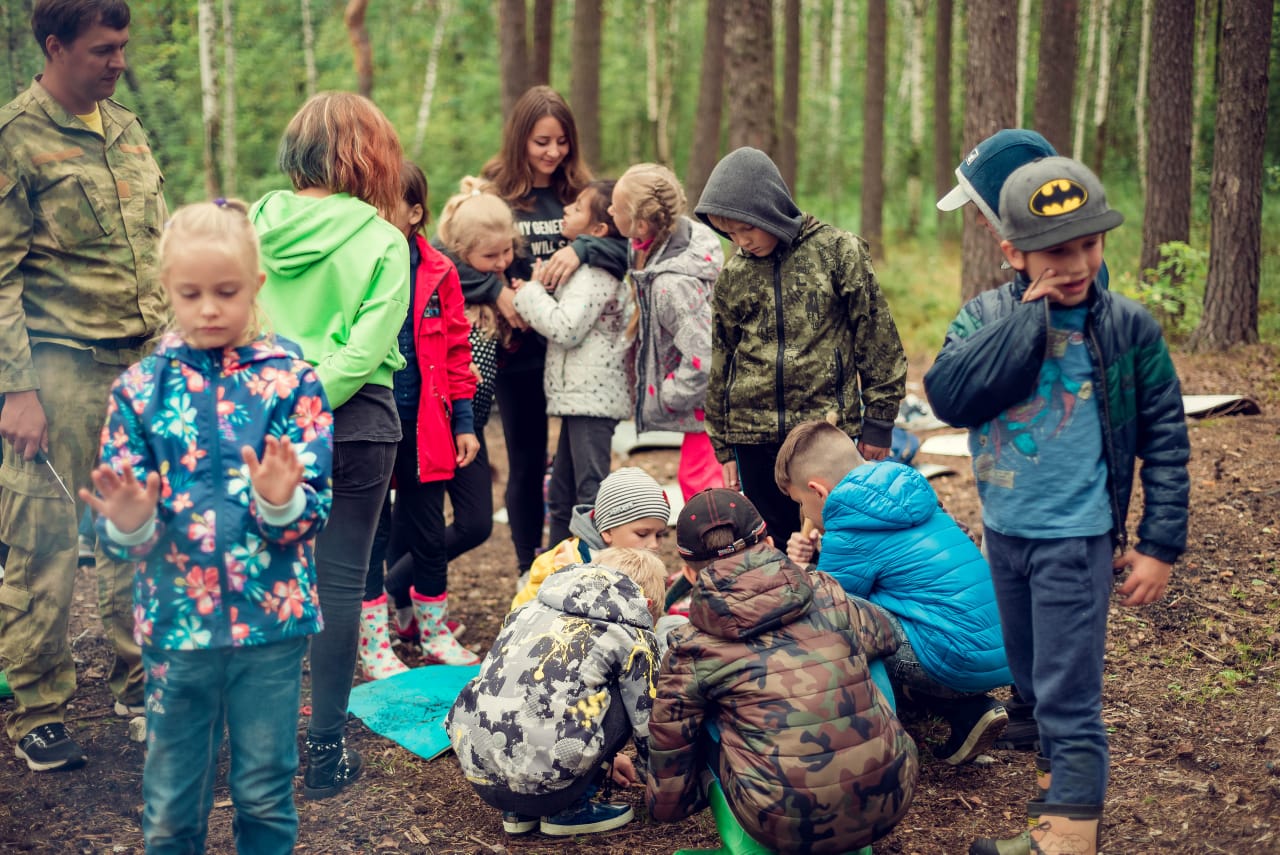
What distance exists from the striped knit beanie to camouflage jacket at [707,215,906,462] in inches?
16.8

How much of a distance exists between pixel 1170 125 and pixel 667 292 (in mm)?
7343

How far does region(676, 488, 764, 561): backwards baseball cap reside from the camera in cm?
323

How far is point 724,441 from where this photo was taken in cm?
436

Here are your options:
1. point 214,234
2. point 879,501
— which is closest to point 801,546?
point 879,501

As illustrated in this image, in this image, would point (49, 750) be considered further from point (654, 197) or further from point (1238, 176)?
point (1238, 176)

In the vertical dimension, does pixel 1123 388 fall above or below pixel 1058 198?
below

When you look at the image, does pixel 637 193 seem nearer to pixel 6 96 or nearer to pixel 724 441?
pixel 724 441

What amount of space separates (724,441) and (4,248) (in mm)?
2633

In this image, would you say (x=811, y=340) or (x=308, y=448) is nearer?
(x=308, y=448)

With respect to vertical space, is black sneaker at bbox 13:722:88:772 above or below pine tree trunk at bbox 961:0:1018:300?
below

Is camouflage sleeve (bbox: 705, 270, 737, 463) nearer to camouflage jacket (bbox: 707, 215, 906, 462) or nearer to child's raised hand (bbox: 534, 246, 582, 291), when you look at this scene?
camouflage jacket (bbox: 707, 215, 906, 462)

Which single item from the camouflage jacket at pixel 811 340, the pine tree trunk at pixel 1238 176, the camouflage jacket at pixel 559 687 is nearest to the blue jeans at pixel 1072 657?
the camouflage jacket at pixel 559 687

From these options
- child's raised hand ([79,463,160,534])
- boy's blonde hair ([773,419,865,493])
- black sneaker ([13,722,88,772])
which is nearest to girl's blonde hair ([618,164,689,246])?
boy's blonde hair ([773,419,865,493])

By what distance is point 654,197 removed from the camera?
4.71 meters
